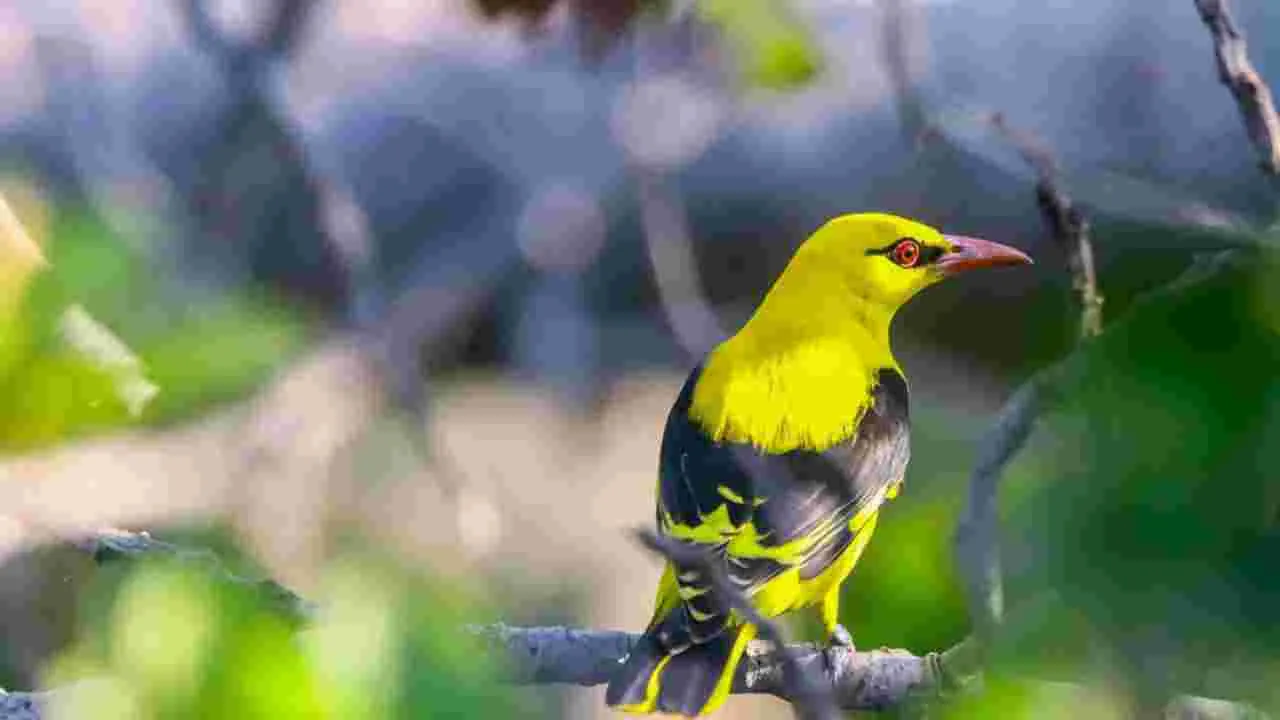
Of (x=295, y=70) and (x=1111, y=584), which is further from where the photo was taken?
(x=295, y=70)

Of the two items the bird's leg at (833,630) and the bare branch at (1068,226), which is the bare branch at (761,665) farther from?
the bare branch at (1068,226)

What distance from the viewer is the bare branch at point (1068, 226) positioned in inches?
33.0

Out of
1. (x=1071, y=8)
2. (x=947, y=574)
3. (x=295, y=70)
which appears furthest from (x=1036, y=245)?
(x=295, y=70)

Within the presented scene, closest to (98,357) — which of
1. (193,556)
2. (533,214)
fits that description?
Answer: (193,556)

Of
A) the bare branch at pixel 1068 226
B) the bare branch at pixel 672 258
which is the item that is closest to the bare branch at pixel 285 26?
the bare branch at pixel 672 258

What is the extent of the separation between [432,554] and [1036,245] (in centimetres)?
48

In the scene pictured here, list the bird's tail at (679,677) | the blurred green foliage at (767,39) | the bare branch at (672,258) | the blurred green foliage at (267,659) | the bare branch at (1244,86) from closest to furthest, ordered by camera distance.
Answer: the blurred green foliage at (267,659) < the bare branch at (1244,86) < the bird's tail at (679,677) < the blurred green foliage at (767,39) < the bare branch at (672,258)

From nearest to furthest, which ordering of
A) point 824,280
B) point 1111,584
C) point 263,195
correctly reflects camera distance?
1. point 1111,584
2. point 824,280
3. point 263,195

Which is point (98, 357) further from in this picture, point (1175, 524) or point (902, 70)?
point (902, 70)

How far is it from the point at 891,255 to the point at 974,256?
0.05 m

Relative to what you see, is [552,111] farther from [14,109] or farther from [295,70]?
[14,109]

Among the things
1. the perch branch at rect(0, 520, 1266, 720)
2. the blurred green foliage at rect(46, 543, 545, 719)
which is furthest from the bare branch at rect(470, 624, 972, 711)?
the blurred green foliage at rect(46, 543, 545, 719)

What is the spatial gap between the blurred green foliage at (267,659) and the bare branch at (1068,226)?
49 cm

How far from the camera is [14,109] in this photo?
1.20m
